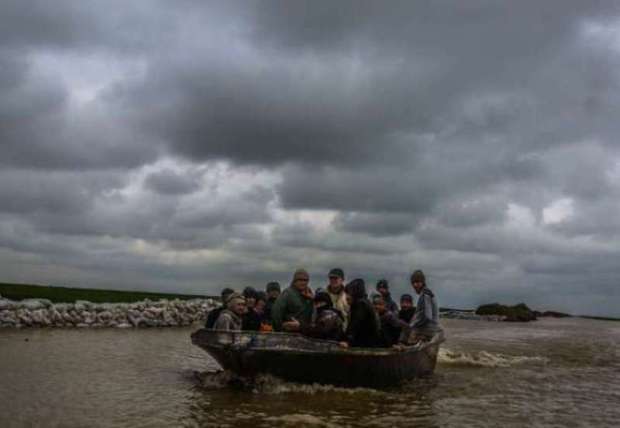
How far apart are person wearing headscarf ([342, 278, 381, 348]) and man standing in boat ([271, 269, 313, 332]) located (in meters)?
0.83

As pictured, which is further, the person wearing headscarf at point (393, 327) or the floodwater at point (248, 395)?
the person wearing headscarf at point (393, 327)

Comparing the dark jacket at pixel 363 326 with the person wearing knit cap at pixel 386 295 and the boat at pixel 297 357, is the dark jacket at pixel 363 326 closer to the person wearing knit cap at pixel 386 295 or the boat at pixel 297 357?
the boat at pixel 297 357

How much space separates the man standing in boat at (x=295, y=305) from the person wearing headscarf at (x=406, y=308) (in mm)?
4242

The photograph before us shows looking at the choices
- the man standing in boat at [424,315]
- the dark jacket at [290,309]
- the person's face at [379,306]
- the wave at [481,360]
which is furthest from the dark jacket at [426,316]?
the wave at [481,360]

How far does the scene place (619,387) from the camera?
582 inches

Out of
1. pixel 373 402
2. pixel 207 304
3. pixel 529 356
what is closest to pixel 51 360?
pixel 373 402

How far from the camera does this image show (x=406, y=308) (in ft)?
50.5

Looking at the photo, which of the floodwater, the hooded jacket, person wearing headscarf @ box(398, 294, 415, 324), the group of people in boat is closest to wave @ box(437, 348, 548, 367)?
the floodwater

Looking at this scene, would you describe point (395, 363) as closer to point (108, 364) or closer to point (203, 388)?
point (203, 388)

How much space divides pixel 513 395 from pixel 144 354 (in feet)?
32.8

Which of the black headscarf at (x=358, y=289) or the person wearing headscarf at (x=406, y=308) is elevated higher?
the black headscarf at (x=358, y=289)

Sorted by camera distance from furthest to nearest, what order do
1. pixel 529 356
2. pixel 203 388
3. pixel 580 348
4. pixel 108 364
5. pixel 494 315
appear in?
pixel 494 315, pixel 580 348, pixel 529 356, pixel 108 364, pixel 203 388

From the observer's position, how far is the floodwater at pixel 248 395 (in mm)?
9141

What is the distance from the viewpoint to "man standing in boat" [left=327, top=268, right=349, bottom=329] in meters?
11.8
